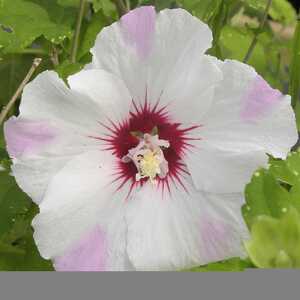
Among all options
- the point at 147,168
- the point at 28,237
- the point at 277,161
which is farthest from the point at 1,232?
the point at 277,161

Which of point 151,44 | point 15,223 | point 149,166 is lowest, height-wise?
point 15,223

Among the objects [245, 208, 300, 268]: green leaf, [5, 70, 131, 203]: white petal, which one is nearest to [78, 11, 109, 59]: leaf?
[5, 70, 131, 203]: white petal

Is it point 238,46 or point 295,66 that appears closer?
point 295,66

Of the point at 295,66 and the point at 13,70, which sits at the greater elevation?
the point at 295,66

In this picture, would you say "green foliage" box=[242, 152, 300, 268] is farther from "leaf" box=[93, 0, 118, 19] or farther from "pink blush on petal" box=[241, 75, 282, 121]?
"leaf" box=[93, 0, 118, 19]

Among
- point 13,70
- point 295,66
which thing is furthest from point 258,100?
point 13,70

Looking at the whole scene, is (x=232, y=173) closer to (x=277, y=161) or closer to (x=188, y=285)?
(x=277, y=161)

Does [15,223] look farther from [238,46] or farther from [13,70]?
[238,46]
